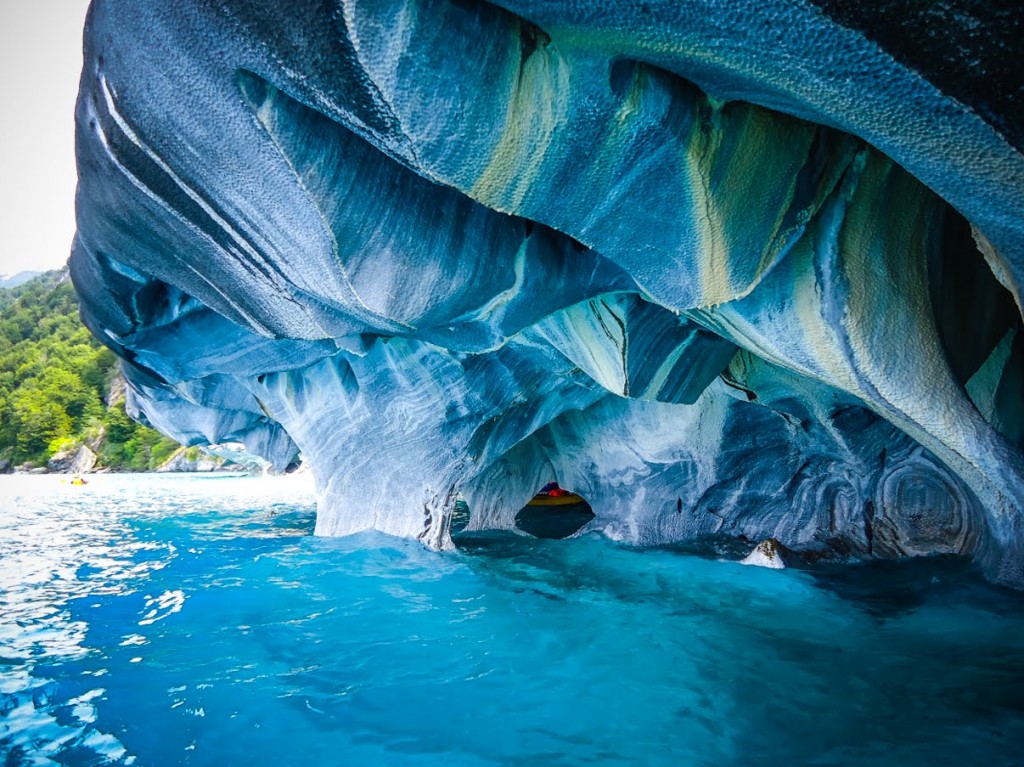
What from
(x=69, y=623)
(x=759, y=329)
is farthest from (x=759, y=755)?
(x=69, y=623)

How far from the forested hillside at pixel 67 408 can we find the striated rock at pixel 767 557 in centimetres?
4515

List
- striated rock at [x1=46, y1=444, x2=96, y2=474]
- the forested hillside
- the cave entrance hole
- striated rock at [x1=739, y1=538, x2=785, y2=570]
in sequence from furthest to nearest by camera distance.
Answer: the forested hillside → striated rock at [x1=46, y1=444, x2=96, y2=474] → the cave entrance hole → striated rock at [x1=739, y1=538, x2=785, y2=570]

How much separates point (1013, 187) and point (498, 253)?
289cm

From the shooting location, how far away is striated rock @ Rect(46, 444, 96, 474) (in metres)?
41.5

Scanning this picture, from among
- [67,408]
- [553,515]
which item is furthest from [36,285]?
[553,515]

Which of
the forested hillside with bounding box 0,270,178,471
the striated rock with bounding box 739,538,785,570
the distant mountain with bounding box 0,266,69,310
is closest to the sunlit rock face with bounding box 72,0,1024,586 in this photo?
the striated rock with bounding box 739,538,785,570

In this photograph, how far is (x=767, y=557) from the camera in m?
7.10

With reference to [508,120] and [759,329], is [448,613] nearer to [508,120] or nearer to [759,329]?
[759,329]

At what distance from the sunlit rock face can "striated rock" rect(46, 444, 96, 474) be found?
44.2 meters

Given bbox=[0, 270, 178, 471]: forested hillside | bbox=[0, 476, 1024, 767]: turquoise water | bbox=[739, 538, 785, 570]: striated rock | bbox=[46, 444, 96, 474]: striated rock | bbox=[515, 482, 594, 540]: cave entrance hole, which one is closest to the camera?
bbox=[0, 476, 1024, 767]: turquoise water

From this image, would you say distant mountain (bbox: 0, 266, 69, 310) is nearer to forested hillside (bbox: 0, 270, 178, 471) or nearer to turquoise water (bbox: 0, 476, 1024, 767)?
forested hillside (bbox: 0, 270, 178, 471)

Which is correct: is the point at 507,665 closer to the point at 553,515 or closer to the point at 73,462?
the point at 553,515

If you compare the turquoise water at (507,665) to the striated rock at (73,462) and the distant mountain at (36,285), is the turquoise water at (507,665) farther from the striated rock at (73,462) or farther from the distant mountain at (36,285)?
the distant mountain at (36,285)

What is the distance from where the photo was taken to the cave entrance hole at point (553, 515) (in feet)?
40.2
